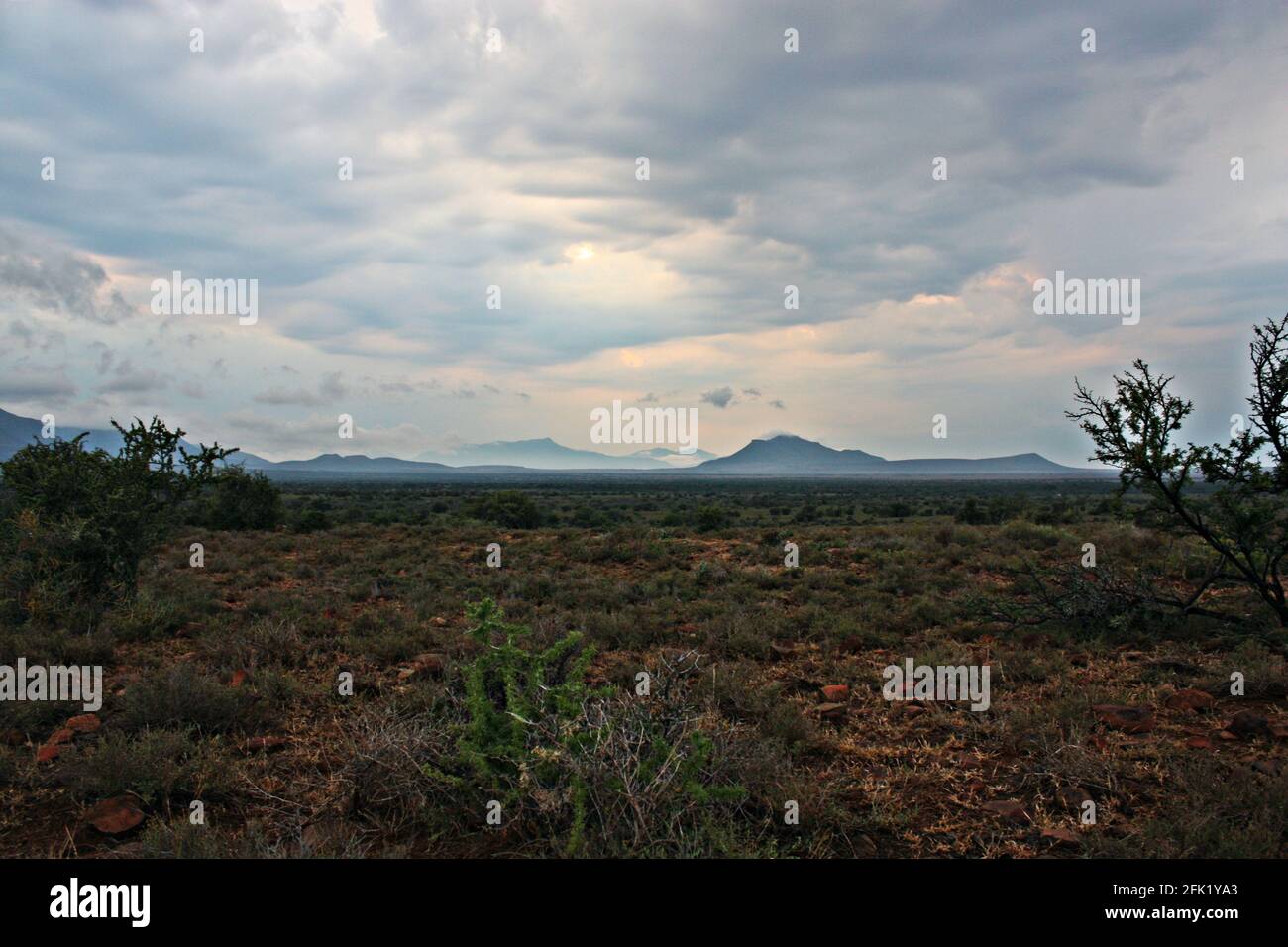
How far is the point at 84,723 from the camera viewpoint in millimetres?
5453

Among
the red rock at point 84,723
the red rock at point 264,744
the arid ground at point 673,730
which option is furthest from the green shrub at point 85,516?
the red rock at point 264,744

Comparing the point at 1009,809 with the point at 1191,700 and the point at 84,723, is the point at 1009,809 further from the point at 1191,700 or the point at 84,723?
the point at 84,723

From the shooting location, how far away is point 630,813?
11.8ft

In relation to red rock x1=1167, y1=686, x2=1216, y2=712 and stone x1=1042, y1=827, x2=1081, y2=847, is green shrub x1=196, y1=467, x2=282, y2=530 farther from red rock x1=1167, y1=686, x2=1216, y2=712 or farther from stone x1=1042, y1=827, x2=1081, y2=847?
red rock x1=1167, y1=686, x2=1216, y2=712

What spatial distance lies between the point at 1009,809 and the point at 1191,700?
9.06 ft

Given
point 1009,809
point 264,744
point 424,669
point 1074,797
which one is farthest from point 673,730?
point 424,669

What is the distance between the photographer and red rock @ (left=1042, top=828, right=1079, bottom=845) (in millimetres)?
3787

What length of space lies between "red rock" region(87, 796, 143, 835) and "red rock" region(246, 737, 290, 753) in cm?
98

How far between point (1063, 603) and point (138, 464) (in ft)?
40.8

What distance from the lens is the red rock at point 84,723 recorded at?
539 cm

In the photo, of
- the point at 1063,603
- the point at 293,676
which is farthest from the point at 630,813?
the point at 1063,603

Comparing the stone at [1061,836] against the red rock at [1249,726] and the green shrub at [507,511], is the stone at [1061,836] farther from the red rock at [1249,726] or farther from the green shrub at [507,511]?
the green shrub at [507,511]
